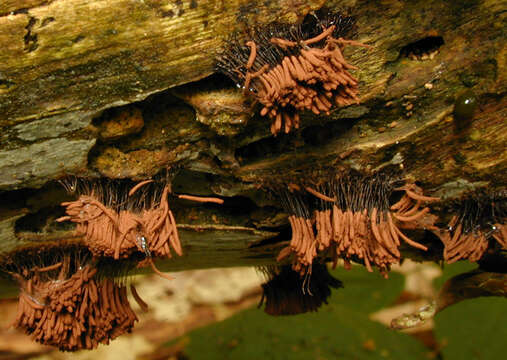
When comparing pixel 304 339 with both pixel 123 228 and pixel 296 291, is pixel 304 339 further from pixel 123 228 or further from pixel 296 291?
Result: pixel 123 228

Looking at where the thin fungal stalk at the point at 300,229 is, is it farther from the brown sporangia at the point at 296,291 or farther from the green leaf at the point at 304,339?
the green leaf at the point at 304,339

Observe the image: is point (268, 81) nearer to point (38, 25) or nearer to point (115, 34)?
point (115, 34)

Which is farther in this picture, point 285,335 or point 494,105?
point 285,335

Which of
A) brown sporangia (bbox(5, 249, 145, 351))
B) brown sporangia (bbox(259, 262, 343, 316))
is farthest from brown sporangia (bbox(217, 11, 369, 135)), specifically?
brown sporangia (bbox(259, 262, 343, 316))

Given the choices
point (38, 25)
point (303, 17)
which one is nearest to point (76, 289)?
point (38, 25)

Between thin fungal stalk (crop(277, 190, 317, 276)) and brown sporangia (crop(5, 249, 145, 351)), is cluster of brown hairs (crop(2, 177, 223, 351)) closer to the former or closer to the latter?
brown sporangia (crop(5, 249, 145, 351))

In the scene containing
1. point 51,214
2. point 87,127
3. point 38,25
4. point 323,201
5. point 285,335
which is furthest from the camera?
point 285,335

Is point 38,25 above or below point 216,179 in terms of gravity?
above
